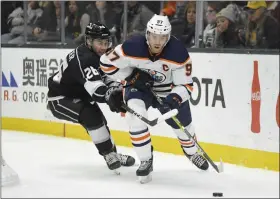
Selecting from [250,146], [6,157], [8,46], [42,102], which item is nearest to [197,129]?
[250,146]

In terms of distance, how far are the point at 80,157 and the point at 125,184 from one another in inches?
40.2

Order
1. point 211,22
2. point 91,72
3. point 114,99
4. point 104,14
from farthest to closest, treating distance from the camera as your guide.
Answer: point 104,14
point 211,22
point 91,72
point 114,99

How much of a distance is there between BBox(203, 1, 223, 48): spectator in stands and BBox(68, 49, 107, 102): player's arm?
114 centimetres

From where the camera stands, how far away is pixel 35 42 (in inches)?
223

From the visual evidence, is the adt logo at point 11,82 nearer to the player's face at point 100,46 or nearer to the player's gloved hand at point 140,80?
the player's face at point 100,46

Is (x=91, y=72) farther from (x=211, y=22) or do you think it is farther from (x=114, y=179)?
(x=211, y=22)

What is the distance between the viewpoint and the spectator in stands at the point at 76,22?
17.3 feet

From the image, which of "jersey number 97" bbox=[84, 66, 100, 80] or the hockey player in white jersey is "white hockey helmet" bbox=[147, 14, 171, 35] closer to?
the hockey player in white jersey

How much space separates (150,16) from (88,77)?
148cm

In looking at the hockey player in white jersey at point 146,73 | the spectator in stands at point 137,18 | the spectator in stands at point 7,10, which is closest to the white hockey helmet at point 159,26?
the hockey player in white jersey at point 146,73

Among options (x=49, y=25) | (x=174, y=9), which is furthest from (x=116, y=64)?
(x=49, y=25)

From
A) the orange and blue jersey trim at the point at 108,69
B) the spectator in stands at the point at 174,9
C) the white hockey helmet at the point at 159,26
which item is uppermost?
the spectator in stands at the point at 174,9

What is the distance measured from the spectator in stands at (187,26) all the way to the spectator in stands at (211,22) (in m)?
0.12

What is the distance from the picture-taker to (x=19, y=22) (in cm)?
586
